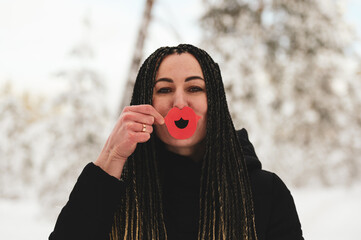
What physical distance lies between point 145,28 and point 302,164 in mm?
7784

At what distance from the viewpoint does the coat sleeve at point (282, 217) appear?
1.39m

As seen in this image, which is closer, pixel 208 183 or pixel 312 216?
pixel 208 183

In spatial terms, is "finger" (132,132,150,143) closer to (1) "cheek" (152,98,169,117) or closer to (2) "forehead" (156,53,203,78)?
(1) "cheek" (152,98,169,117)

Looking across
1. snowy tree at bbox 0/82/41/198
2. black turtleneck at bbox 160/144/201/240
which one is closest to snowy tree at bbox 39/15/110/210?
snowy tree at bbox 0/82/41/198

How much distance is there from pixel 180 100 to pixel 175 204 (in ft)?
1.50

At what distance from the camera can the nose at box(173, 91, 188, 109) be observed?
1.32 meters

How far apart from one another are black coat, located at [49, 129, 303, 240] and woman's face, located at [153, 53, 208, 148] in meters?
0.12

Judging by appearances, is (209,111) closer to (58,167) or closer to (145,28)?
(145,28)

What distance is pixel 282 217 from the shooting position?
143cm

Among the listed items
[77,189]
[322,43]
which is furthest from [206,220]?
[322,43]

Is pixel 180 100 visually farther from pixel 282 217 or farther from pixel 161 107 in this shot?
pixel 282 217

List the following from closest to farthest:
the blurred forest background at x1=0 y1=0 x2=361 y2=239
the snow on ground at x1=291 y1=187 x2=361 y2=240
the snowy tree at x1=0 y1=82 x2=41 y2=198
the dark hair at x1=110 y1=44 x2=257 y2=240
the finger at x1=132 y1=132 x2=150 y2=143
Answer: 1. the finger at x1=132 y1=132 x2=150 y2=143
2. the dark hair at x1=110 y1=44 x2=257 y2=240
3. the blurred forest background at x1=0 y1=0 x2=361 y2=239
4. the snow on ground at x1=291 y1=187 x2=361 y2=240
5. the snowy tree at x1=0 y1=82 x2=41 y2=198

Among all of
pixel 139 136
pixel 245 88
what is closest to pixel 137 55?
pixel 245 88

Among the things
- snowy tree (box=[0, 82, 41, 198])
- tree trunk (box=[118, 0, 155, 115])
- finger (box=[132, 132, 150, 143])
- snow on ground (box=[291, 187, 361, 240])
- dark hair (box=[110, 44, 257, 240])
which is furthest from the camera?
snowy tree (box=[0, 82, 41, 198])
